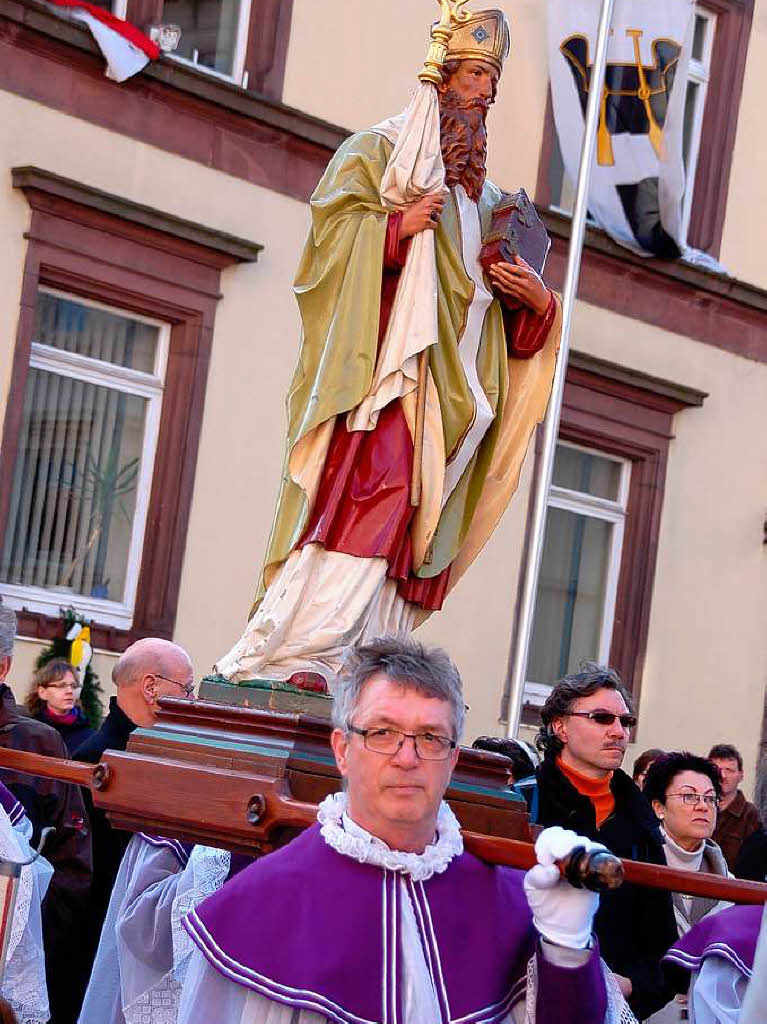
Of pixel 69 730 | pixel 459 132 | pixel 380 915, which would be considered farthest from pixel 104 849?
pixel 380 915

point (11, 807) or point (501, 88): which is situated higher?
point (501, 88)

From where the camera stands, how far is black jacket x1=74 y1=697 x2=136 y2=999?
6.34 metres

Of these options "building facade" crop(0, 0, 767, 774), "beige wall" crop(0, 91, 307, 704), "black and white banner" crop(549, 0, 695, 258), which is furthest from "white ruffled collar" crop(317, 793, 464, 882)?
"black and white banner" crop(549, 0, 695, 258)

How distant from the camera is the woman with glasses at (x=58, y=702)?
8312 mm

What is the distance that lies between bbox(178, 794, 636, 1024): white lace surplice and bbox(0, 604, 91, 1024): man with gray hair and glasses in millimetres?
2200

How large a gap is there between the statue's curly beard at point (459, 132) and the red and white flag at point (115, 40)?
6716mm

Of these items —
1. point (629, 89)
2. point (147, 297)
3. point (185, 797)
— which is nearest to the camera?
point (185, 797)

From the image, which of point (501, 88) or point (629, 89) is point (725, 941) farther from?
point (501, 88)

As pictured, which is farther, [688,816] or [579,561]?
[579,561]

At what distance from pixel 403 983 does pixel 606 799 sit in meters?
2.24

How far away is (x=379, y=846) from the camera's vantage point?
12.7 ft

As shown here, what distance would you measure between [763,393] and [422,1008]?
42.0 ft

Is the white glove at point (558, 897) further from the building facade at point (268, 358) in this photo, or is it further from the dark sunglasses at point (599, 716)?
the building facade at point (268, 358)

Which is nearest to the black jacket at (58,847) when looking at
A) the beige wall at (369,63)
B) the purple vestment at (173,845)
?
the purple vestment at (173,845)
